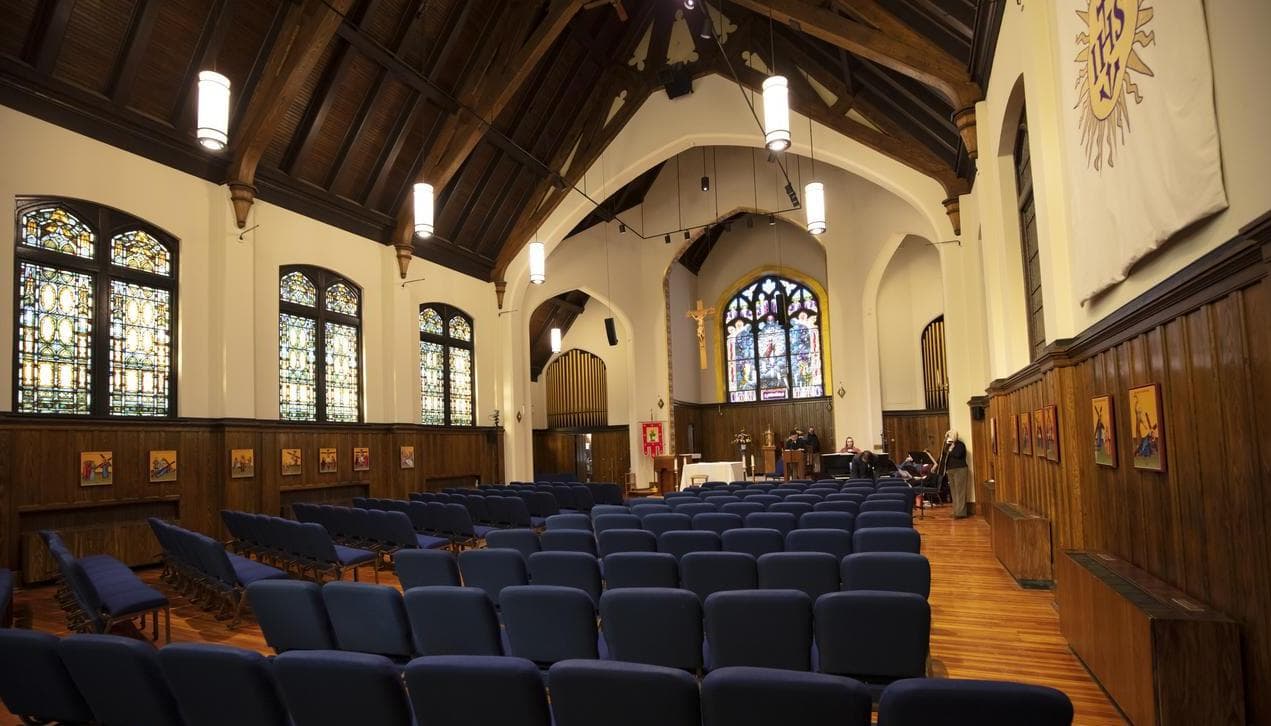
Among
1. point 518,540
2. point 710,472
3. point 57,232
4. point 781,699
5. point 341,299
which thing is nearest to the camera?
point 781,699

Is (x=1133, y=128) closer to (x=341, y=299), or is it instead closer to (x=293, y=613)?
(x=293, y=613)

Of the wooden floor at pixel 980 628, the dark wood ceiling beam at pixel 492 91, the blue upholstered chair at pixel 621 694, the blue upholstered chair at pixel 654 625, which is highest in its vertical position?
the dark wood ceiling beam at pixel 492 91

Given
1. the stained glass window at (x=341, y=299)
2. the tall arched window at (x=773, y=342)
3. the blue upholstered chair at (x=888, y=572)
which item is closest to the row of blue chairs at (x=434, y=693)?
the blue upholstered chair at (x=888, y=572)

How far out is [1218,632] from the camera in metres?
2.75

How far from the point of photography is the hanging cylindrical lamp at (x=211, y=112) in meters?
6.14

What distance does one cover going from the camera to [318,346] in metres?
12.1

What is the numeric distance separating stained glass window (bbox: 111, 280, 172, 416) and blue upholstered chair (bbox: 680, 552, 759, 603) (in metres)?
8.39

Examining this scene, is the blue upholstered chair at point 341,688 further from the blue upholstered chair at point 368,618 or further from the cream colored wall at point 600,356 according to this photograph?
the cream colored wall at point 600,356

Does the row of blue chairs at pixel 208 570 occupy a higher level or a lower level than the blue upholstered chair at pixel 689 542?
lower

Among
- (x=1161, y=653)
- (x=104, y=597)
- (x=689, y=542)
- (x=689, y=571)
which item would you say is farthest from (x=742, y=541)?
(x=104, y=597)

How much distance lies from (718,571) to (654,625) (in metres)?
0.97

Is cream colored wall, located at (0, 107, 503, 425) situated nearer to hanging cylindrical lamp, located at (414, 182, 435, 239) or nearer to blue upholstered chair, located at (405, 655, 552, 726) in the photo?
hanging cylindrical lamp, located at (414, 182, 435, 239)

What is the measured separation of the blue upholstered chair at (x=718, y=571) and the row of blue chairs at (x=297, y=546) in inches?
141

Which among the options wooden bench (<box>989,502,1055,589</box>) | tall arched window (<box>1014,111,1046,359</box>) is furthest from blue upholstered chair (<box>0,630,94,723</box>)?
tall arched window (<box>1014,111,1046,359</box>)
